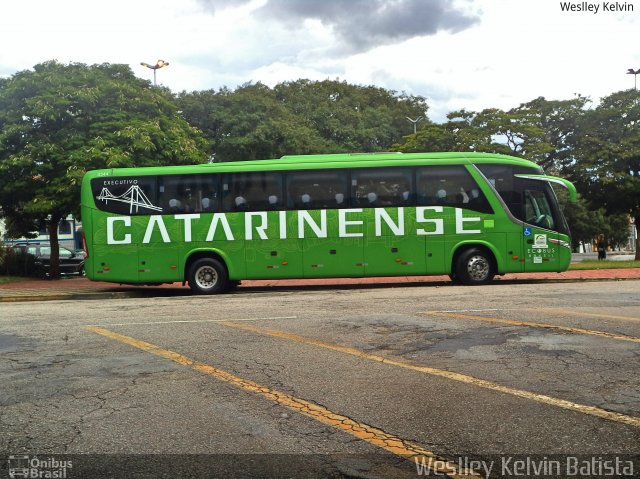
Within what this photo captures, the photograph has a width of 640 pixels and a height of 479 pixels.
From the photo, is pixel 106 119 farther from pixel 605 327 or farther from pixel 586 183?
pixel 586 183

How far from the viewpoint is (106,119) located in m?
21.7

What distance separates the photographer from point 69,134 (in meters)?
21.4

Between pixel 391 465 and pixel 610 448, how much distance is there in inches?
54.5

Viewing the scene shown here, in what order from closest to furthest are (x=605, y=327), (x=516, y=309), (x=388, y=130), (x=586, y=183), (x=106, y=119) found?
(x=605, y=327), (x=516, y=309), (x=106, y=119), (x=586, y=183), (x=388, y=130)

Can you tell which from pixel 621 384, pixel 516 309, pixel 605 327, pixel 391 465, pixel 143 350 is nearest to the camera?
pixel 391 465

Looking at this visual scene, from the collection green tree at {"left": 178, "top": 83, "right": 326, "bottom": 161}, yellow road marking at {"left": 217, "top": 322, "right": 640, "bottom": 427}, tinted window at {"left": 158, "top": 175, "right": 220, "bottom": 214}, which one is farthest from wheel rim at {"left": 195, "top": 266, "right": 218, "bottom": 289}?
green tree at {"left": 178, "top": 83, "right": 326, "bottom": 161}

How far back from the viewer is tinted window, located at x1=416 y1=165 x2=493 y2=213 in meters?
16.2

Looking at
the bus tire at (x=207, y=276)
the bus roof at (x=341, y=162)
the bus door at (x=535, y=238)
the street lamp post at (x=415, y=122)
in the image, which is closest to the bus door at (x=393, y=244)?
the bus roof at (x=341, y=162)

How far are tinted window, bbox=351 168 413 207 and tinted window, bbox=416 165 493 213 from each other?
355 mm

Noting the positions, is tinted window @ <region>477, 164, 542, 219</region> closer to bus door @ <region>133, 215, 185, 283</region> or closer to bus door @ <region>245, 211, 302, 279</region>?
bus door @ <region>245, 211, 302, 279</region>

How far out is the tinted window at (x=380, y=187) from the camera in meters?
16.3

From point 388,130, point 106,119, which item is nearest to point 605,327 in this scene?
point 106,119

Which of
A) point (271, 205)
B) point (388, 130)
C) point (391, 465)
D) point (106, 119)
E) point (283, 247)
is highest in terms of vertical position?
point (388, 130)

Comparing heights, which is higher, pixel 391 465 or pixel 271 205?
pixel 271 205
